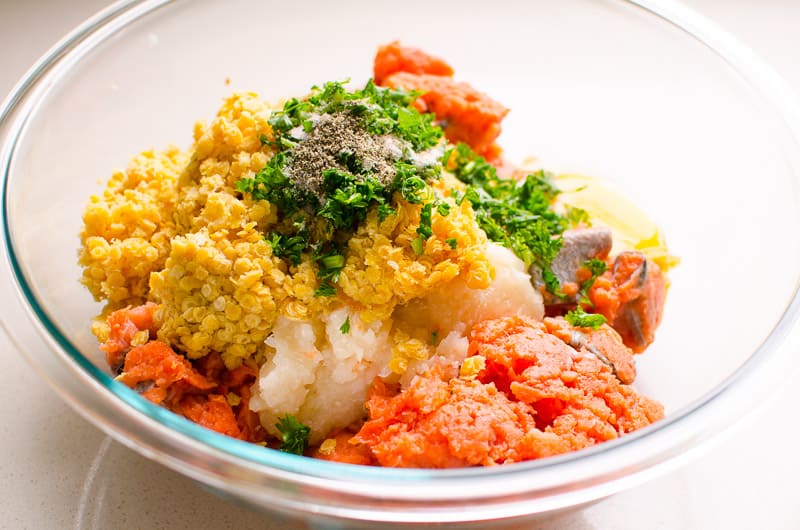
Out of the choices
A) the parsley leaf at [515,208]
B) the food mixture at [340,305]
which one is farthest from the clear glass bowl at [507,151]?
the parsley leaf at [515,208]

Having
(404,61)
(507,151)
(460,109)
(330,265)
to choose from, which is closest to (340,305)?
(330,265)

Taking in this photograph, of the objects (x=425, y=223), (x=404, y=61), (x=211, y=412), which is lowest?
(x=211, y=412)

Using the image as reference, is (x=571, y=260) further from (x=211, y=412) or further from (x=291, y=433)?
Result: (x=211, y=412)

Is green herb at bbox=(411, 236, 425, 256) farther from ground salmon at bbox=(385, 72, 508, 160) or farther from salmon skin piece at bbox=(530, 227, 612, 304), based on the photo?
ground salmon at bbox=(385, 72, 508, 160)

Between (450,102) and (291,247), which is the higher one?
(450,102)

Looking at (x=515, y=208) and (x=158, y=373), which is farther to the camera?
(x=515, y=208)

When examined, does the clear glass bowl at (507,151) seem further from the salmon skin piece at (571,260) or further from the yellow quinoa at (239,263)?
the salmon skin piece at (571,260)

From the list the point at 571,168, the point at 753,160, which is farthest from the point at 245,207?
the point at 753,160
